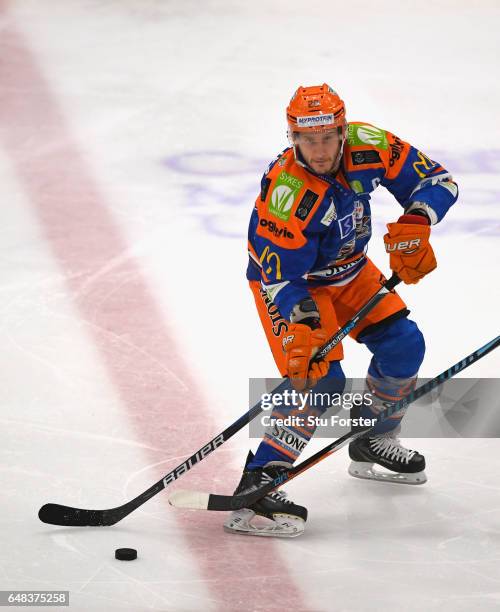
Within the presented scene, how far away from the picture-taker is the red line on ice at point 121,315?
3691 mm

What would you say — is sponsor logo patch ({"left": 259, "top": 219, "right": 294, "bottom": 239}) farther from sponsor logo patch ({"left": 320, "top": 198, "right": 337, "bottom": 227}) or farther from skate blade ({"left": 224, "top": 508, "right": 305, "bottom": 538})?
skate blade ({"left": 224, "top": 508, "right": 305, "bottom": 538})

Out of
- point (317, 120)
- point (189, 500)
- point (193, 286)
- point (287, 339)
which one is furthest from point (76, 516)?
point (193, 286)

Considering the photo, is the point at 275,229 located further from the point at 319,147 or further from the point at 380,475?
the point at 380,475

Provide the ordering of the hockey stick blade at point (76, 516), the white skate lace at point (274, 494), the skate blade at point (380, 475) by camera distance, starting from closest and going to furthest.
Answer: the hockey stick blade at point (76, 516)
the white skate lace at point (274, 494)
the skate blade at point (380, 475)

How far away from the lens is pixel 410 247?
3.91 m

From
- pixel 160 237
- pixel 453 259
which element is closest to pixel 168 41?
pixel 160 237

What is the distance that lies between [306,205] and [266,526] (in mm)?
1021

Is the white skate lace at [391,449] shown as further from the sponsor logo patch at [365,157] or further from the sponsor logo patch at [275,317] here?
the sponsor logo patch at [365,157]

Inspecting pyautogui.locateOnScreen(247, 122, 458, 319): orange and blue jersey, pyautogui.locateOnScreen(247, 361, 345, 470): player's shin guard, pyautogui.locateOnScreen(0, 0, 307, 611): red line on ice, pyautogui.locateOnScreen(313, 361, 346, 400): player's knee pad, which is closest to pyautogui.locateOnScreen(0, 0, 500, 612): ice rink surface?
pyautogui.locateOnScreen(0, 0, 307, 611): red line on ice

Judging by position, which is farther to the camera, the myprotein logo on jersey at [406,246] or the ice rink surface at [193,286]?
the myprotein logo on jersey at [406,246]

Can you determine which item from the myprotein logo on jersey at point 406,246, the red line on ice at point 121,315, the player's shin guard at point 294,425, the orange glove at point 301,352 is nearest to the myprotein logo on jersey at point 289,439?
the player's shin guard at point 294,425

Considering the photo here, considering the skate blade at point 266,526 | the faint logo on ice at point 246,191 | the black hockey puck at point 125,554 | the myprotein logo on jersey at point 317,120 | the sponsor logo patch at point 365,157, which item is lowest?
the skate blade at point 266,526

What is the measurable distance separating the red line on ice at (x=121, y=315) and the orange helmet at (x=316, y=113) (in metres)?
1.24

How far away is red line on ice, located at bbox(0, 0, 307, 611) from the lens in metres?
3.69
